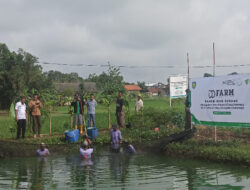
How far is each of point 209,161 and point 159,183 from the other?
4.10 meters

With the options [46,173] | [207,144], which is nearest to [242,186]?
[207,144]

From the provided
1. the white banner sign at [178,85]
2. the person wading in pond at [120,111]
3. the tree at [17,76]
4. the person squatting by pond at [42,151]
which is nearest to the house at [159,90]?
the tree at [17,76]

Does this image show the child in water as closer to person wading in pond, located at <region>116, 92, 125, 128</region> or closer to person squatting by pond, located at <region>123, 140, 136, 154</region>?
person squatting by pond, located at <region>123, 140, 136, 154</region>

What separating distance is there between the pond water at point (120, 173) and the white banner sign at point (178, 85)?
9.65m

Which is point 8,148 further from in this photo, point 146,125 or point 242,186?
point 242,186

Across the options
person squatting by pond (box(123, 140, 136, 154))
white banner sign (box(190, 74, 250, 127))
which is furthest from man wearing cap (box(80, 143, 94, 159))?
white banner sign (box(190, 74, 250, 127))

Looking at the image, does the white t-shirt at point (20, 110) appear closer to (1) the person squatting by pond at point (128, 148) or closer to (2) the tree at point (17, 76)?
(1) the person squatting by pond at point (128, 148)

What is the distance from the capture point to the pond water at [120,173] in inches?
376

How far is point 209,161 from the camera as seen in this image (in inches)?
515

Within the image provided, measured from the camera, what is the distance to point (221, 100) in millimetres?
14383

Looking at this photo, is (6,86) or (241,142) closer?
(241,142)

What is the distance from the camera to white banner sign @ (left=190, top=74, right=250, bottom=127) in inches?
533

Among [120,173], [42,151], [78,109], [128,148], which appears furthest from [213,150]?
[78,109]

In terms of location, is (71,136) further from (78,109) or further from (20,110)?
(20,110)
